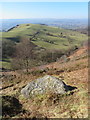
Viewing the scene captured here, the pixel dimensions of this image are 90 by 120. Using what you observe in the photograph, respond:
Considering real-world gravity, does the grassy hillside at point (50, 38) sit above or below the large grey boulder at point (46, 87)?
above

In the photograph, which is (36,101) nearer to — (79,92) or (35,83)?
(35,83)

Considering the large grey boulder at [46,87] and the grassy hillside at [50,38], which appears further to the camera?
the grassy hillside at [50,38]

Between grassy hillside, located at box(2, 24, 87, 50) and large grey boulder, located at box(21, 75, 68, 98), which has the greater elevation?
grassy hillside, located at box(2, 24, 87, 50)

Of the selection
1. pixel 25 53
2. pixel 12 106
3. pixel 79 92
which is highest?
pixel 25 53

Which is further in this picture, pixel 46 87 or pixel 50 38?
pixel 50 38

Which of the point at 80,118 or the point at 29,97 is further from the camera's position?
the point at 29,97

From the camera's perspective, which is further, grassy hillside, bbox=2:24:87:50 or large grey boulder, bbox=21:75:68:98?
grassy hillside, bbox=2:24:87:50

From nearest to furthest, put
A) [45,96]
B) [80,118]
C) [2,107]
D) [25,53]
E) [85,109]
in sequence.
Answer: [80,118] → [85,109] → [2,107] → [45,96] → [25,53]

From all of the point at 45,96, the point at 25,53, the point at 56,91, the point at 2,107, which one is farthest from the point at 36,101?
the point at 25,53
